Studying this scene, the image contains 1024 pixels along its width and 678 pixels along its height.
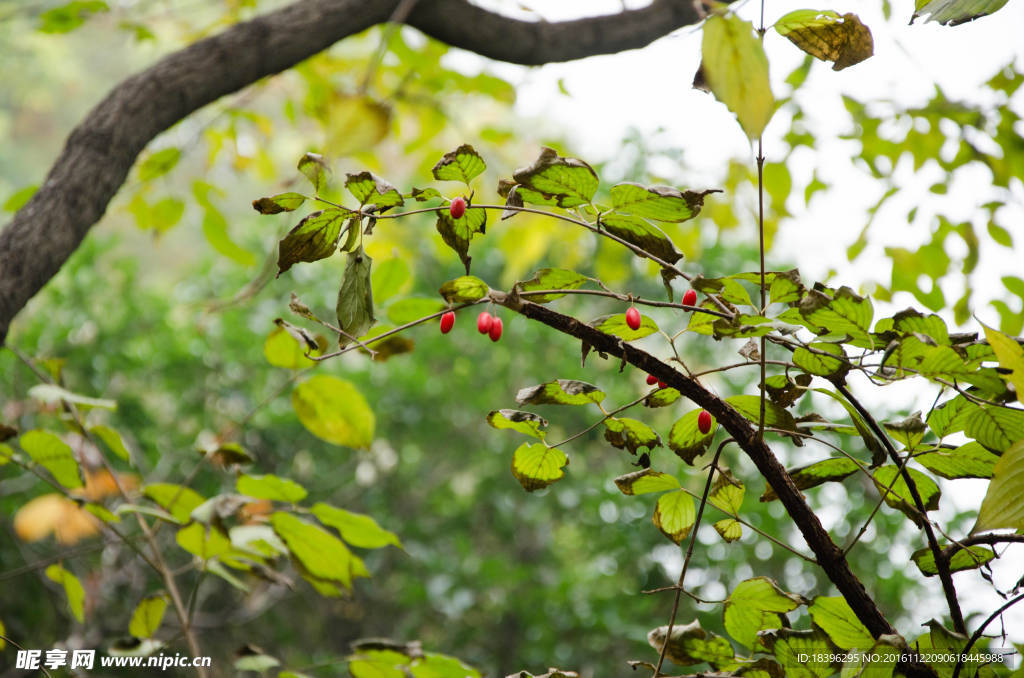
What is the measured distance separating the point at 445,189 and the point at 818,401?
167 centimetres

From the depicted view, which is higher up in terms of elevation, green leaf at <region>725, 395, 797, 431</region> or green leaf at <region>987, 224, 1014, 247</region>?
green leaf at <region>725, 395, 797, 431</region>

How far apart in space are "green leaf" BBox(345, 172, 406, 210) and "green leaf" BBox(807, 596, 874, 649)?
35 cm

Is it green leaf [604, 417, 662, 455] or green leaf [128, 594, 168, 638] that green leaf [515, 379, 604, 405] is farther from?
green leaf [128, 594, 168, 638]

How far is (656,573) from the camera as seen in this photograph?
1875 millimetres

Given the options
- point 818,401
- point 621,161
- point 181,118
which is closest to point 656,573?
point 818,401

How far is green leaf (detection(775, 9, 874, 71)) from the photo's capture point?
38 centimetres

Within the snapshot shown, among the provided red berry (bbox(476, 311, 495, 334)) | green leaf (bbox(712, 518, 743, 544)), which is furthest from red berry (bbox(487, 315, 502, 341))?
green leaf (bbox(712, 518, 743, 544))

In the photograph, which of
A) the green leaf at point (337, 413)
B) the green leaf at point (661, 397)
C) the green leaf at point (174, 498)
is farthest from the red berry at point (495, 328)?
the green leaf at point (174, 498)

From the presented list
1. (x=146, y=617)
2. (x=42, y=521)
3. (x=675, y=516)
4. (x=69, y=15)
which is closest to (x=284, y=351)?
(x=146, y=617)

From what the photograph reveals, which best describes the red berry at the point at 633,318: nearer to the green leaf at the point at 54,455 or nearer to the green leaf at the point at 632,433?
the green leaf at the point at 632,433

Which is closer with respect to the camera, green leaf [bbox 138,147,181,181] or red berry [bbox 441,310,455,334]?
red berry [bbox 441,310,455,334]

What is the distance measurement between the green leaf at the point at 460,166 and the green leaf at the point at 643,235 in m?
0.08

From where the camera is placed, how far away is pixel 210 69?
0.88m

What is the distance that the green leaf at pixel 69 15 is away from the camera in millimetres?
990
